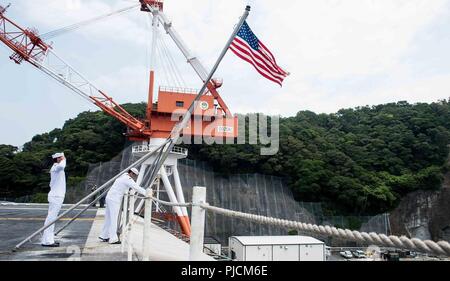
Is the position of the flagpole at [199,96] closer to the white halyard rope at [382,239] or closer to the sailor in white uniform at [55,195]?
the sailor in white uniform at [55,195]

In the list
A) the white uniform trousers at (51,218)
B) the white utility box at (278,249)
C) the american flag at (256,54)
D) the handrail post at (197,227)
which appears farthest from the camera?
the white utility box at (278,249)

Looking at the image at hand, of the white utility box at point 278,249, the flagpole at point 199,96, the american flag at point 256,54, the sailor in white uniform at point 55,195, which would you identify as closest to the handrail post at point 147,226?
the flagpole at point 199,96

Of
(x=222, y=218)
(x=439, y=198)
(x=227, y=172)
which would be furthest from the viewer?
(x=439, y=198)

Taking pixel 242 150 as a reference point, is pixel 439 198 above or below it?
below

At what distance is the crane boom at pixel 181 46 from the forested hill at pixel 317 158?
2247 centimetres

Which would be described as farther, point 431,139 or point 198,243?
point 431,139

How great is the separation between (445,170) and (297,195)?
21207 mm

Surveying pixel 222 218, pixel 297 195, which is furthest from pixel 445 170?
pixel 222 218

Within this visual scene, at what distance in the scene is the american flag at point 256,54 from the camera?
24.3 ft

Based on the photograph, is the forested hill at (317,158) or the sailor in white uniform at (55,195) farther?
the forested hill at (317,158)

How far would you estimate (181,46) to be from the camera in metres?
18.7
